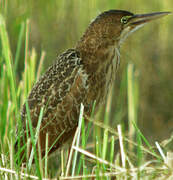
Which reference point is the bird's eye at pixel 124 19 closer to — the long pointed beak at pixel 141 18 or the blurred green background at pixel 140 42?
the long pointed beak at pixel 141 18

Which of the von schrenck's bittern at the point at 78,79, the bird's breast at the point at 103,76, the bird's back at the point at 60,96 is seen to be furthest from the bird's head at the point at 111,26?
the bird's back at the point at 60,96

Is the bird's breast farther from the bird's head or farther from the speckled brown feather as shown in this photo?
the bird's head

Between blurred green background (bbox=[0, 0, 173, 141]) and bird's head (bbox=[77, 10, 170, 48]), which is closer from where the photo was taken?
bird's head (bbox=[77, 10, 170, 48])

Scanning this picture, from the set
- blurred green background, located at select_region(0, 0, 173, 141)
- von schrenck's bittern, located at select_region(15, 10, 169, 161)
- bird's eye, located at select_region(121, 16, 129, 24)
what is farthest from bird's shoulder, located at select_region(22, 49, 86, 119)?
blurred green background, located at select_region(0, 0, 173, 141)

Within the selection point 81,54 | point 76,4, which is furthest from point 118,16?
point 76,4

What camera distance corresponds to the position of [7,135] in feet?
12.3

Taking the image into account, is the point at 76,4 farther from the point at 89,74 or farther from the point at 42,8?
the point at 89,74

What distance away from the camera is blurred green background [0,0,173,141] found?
18.9 ft

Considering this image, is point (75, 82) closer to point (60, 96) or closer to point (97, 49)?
point (60, 96)

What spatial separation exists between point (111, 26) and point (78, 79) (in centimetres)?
56

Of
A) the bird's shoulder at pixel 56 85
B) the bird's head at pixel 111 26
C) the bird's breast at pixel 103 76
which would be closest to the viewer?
the bird's shoulder at pixel 56 85

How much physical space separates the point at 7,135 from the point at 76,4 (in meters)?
2.83

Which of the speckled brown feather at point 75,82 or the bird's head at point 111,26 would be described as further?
the bird's head at point 111,26

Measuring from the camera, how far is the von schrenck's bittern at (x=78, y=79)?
144 inches
